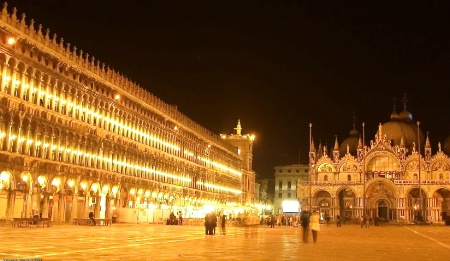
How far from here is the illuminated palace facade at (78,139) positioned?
4059 centimetres

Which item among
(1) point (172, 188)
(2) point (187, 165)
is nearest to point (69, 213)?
(1) point (172, 188)

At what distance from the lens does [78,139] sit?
4981 centimetres

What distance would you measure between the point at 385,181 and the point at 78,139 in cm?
6794

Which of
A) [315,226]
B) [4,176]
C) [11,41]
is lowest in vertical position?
[315,226]

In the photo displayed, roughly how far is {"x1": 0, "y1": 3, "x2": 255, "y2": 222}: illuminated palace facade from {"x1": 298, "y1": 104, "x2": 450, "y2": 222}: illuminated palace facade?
113ft

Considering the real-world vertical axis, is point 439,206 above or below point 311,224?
above

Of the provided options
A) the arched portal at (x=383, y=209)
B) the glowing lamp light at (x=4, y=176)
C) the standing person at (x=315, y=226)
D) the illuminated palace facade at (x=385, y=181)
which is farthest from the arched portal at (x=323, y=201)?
the standing person at (x=315, y=226)

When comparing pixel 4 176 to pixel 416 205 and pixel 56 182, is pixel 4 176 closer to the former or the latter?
pixel 56 182

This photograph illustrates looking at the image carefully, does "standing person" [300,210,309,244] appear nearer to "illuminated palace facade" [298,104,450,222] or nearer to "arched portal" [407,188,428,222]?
"illuminated palace facade" [298,104,450,222]

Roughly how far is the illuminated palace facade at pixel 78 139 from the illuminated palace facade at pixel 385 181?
34.4 meters

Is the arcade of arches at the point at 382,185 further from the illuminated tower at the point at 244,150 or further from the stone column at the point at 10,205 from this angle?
the stone column at the point at 10,205

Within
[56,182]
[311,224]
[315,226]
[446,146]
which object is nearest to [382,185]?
[446,146]

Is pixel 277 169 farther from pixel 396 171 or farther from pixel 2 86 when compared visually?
pixel 2 86

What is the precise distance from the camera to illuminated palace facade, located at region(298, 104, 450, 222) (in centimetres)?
9906
